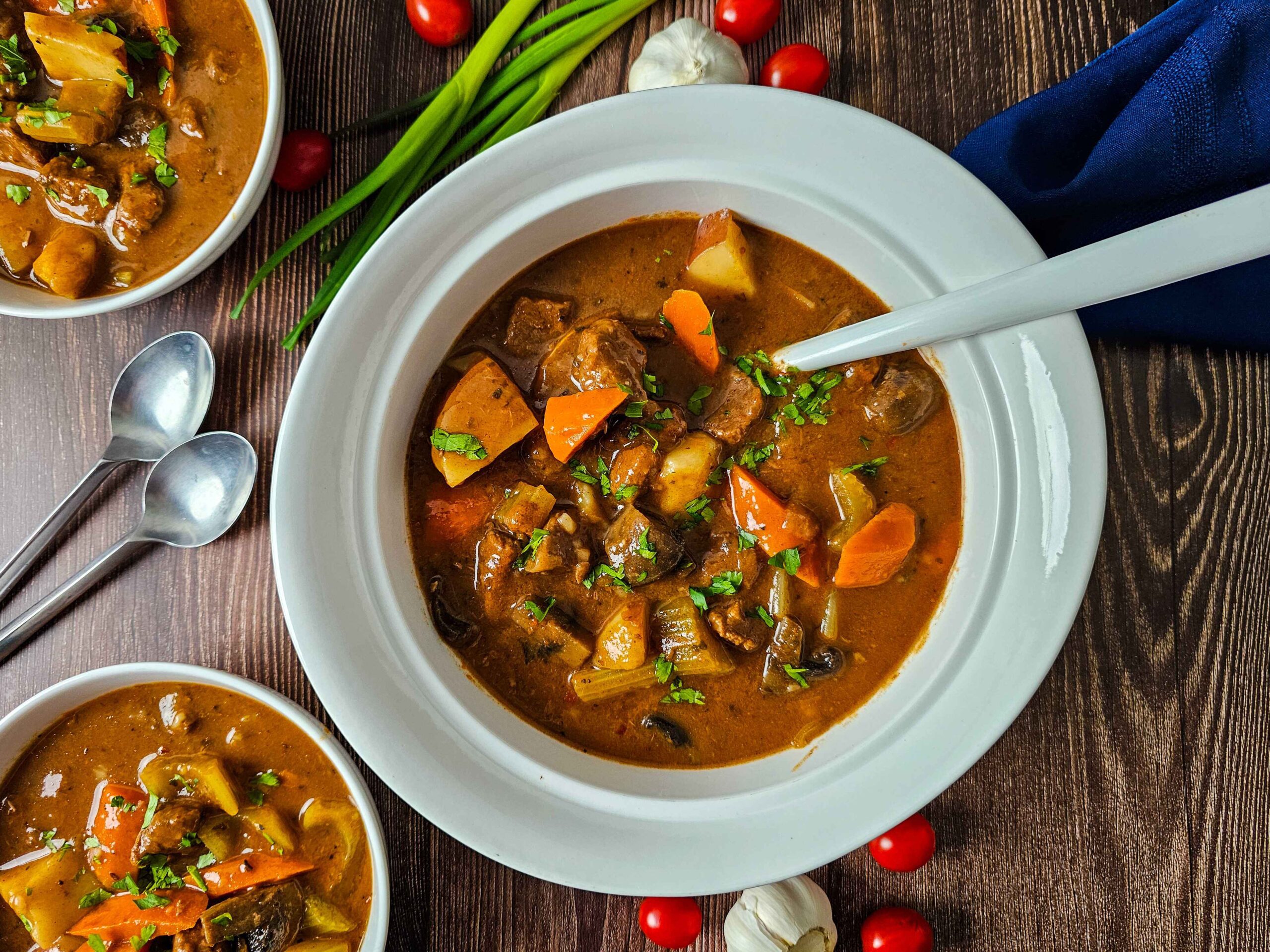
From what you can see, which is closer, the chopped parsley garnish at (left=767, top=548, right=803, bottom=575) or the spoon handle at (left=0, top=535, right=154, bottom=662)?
the chopped parsley garnish at (left=767, top=548, right=803, bottom=575)

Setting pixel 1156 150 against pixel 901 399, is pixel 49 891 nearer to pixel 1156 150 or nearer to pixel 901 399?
pixel 901 399

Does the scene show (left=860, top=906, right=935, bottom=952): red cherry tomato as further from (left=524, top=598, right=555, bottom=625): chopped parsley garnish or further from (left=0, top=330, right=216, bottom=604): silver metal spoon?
(left=0, top=330, right=216, bottom=604): silver metal spoon

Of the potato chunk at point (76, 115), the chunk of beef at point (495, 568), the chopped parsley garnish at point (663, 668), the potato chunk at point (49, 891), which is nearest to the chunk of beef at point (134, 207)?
the potato chunk at point (76, 115)

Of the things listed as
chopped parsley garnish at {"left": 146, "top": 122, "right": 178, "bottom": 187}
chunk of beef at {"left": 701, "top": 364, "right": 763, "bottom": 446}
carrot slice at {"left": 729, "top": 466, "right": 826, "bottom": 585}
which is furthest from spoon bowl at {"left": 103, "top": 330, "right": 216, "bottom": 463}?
carrot slice at {"left": 729, "top": 466, "right": 826, "bottom": 585}

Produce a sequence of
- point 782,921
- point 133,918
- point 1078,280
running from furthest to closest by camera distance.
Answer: point 782,921, point 133,918, point 1078,280

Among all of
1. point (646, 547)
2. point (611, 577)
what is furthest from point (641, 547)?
point (611, 577)

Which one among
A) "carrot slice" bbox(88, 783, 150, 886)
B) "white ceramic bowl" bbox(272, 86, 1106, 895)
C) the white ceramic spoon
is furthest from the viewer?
"carrot slice" bbox(88, 783, 150, 886)

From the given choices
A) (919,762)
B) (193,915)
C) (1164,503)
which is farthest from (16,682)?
(1164,503)

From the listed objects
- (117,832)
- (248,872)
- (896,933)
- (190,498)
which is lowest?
(896,933)
